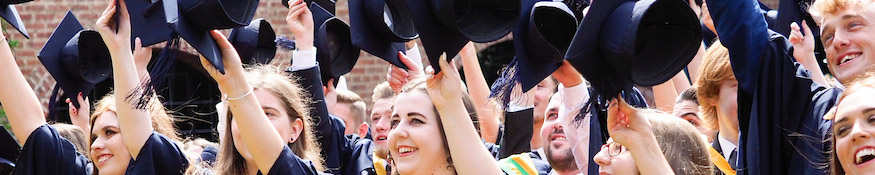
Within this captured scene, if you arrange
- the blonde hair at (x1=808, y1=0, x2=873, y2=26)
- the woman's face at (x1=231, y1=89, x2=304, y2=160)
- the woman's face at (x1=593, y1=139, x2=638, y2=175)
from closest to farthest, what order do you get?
1. the woman's face at (x1=593, y1=139, x2=638, y2=175)
2. the blonde hair at (x1=808, y1=0, x2=873, y2=26)
3. the woman's face at (x1=231, y1=89, x2=304, y2=160)

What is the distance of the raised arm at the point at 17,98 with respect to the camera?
4.32m

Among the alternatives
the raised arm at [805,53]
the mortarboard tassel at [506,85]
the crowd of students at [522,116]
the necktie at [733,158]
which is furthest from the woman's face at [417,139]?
the raised arm at [805,53]

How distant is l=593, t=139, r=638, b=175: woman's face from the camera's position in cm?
349

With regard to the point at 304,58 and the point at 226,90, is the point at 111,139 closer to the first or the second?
the point at 304,58

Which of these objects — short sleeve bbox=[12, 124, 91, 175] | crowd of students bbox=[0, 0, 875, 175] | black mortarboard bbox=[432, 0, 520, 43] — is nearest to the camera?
black mortarboard bbox=[432, 0, 520, 43]

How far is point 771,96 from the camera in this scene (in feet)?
11.1

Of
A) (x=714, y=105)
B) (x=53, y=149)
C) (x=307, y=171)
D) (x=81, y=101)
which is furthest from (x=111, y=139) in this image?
(x=714, y=105)

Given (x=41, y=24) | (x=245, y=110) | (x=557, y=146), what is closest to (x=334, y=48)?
(x=557, y=146)

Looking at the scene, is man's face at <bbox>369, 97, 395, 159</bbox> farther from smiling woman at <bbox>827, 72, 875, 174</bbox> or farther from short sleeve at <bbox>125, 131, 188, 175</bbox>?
smiling woman at <bbox>827, 72, 875, 174</bbox>

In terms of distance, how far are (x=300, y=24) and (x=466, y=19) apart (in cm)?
181

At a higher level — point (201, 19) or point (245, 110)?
point (201, 19)

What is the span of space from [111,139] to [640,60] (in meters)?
→ 2.39

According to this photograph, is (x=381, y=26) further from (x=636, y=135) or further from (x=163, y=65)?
(x=636, y=135)

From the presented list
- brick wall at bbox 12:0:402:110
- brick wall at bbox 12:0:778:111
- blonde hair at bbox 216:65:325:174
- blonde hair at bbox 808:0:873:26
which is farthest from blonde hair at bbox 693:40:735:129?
brick wall at bbox 12:0:778:111
